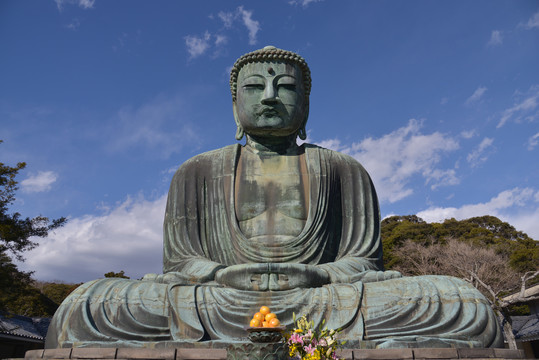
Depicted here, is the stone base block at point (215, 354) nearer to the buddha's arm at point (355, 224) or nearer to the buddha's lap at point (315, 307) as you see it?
the buddha's lap at point (315, 307)

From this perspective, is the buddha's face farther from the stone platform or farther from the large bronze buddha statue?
the stone platform

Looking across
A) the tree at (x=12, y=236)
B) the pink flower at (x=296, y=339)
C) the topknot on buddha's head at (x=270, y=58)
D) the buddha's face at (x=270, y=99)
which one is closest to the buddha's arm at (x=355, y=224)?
the buddha's face at (x=270, y=99)

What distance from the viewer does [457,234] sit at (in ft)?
106

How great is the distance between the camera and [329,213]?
7.14m

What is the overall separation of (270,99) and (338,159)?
154 centimetres

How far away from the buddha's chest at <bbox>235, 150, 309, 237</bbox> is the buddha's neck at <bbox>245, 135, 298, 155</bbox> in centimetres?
20

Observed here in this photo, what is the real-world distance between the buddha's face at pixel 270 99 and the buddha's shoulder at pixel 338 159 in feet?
1.95

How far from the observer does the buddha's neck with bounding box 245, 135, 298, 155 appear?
7.79 m

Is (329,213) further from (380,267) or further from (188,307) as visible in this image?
(188,307)

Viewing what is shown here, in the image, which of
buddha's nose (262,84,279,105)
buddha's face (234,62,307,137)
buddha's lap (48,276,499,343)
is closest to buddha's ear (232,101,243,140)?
buddha's face (234,62,307,137)

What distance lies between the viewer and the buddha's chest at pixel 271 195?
691cm

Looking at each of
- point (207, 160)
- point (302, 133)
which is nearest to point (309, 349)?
point (207, 160)

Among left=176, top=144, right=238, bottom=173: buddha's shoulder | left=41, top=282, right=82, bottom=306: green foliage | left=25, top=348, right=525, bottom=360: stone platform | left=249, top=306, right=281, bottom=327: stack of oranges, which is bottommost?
left=25, top=348, right=525, bottom=360: stone platform

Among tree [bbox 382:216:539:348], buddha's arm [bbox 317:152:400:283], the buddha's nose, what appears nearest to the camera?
buddha's arm [bbox 317:152:400:283]
